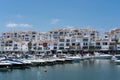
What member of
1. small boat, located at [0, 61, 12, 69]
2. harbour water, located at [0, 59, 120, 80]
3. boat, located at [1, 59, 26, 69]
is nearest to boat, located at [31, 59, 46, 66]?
boat, located at [1, 59, 26, 69]

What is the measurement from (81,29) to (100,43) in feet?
53.2

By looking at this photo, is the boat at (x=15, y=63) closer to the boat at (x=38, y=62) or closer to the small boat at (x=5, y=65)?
the small boat at (x=5, y=65)

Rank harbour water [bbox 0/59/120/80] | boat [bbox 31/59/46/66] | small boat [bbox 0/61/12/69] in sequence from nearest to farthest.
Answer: harbour water [bbox 0/59/120/80] → small boat [bbox 0/61/12/69] → boat [bbox 31/59/46/66]

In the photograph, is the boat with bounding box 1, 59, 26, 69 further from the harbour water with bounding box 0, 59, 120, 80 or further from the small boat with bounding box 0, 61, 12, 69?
the harbour water with bounding box 0, 59, 120, 80

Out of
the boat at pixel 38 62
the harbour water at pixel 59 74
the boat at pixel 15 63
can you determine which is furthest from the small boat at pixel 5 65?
the boat at pixel 38 62

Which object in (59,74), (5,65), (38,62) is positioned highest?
(38,62)

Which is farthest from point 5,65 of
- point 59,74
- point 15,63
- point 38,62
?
point 38,62

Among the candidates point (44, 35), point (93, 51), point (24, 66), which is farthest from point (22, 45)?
point (24, 66)

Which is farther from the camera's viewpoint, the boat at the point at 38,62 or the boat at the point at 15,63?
the boat at the point at 38,62

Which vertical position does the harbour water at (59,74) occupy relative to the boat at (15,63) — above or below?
below

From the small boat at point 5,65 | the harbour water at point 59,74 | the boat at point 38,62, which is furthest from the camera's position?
the boat at point 38,62

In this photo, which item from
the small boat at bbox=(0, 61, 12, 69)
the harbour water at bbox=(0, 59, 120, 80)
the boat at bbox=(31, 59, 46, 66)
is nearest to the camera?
the harbour water at bbox=(0, 59, 120, 80)

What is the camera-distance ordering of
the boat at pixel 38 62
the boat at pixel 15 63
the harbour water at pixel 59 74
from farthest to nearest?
1. the boat at pixel 38 62
2. the boat at pixel 15 63
3. the harbour water at pixel 59 74

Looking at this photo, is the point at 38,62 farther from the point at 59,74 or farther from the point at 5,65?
the point at 59,74
